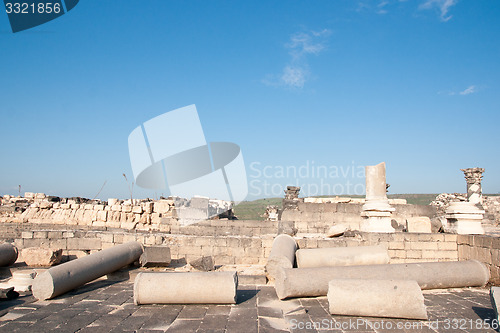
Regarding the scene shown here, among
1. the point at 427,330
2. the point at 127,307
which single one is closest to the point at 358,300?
the point at 427,330

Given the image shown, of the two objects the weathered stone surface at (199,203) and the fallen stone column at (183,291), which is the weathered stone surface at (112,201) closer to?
the weathered stone surface at (199,203)

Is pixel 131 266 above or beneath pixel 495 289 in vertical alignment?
beneath

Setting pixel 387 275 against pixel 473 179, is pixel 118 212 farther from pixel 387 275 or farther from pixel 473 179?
pixel 473 179

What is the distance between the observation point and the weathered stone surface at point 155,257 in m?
7.92

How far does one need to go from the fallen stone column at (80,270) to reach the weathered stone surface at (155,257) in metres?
→ 0.28

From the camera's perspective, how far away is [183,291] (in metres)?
4.94

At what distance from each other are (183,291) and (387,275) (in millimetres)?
3504

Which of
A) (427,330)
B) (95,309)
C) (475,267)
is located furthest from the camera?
(475,267)

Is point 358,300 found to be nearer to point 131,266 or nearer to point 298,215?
point 131,266

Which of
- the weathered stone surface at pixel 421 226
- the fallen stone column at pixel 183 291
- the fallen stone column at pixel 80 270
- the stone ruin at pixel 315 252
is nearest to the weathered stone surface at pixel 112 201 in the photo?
the stone ruin at pixel 315 252

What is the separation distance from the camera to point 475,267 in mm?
6387

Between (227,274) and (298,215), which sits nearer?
(227,274)

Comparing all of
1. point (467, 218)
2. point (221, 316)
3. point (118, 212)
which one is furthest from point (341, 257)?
point (118, 212)

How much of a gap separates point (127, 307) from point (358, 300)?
3326 mm
